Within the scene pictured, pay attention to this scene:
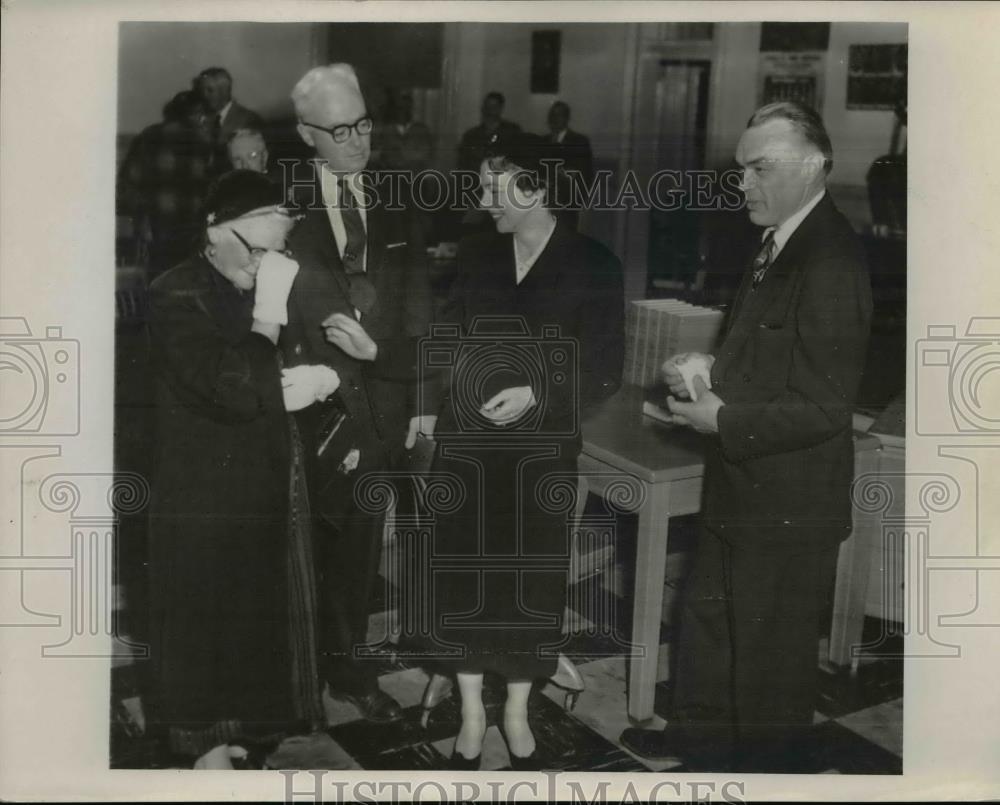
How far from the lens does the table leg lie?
2025 millimetres

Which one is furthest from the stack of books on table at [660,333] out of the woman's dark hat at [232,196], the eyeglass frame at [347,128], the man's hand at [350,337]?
the woman's dark hat at [232,196]

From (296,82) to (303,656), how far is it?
1113mm

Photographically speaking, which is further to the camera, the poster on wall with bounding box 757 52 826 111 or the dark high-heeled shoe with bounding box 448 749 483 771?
the dark high-heeled shoe with bounding box 448 749 483 771

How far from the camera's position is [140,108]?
6.50 feet

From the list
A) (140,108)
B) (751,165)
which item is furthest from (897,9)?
(140,108)

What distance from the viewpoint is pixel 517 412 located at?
2.02 meters

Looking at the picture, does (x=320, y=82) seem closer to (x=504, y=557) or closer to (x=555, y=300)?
(x=555, y=300)

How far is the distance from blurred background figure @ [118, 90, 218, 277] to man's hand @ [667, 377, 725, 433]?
99 centimetres

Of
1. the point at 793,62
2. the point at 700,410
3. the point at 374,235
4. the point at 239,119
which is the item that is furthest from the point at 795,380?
the point at 239,119

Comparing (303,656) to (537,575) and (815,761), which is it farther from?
(815,761)

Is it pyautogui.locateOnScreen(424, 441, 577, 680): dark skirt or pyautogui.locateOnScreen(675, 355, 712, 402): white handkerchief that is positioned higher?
pyautogui.locateOnScreen(675, 355, 712, 402): white handkerchief

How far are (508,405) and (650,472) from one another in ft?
1.00

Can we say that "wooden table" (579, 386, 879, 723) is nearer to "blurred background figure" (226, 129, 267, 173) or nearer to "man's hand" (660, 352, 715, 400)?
"man's hand" (660, 352, 715, 400)

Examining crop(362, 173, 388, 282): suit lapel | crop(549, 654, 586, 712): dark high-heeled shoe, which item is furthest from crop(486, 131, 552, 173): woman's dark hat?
crop(549, 654, 586, 712): dark high-heeled shoe
